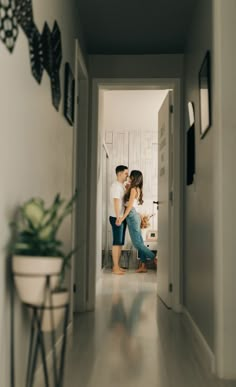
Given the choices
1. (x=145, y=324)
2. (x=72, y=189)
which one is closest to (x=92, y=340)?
(x=145, y=324)

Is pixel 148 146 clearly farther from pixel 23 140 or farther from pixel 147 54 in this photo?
pixel 23 140

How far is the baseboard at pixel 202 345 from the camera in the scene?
7.59 ft

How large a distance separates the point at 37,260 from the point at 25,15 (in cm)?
99

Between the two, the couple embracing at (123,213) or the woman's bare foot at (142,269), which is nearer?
the couple embracing at (123,213)

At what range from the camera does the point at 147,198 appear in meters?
7.58

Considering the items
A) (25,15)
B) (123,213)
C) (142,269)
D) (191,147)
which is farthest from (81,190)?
(142,269)

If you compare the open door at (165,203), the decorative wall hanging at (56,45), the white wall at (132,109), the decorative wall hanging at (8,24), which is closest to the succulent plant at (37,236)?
the decorative wall hanging at (8,24)

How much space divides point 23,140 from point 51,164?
573mm

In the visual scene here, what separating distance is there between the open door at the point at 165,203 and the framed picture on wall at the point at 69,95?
4.45ft

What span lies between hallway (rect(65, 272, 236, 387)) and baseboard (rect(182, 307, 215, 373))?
0.04 metres

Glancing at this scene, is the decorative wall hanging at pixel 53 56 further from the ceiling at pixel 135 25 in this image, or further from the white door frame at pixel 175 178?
the white door frame at pixel 175 178

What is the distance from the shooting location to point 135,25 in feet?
11.6

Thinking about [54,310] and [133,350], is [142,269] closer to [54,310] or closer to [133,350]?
[133,350]

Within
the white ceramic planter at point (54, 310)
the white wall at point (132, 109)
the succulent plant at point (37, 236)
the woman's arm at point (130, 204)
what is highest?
the white wall at point (132, 109)
